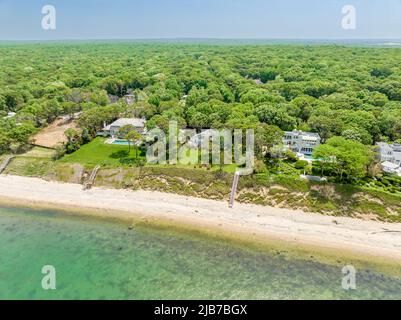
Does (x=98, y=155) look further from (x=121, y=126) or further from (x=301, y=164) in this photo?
(x=301, y=164)

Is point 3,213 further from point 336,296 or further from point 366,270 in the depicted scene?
point 366,270

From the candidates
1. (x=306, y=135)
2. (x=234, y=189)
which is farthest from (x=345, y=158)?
(x=234, y=189)

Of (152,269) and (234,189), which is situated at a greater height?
(234,189)

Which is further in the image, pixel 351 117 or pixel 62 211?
pixel 351 117

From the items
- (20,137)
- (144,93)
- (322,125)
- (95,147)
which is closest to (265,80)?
(144,93)

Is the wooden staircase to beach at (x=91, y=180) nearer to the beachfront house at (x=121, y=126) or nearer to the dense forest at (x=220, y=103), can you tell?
the dense forest at (x=220, y=103)
